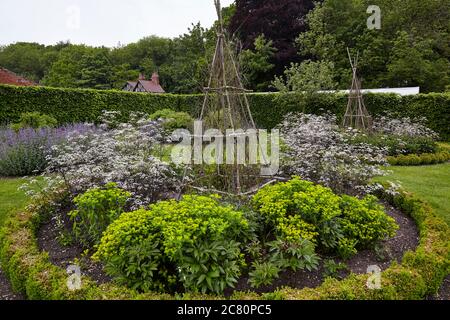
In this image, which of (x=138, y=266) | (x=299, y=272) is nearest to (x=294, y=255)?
(x=299, y=272)

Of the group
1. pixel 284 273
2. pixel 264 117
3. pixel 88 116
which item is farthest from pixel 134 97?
pixel 284 273

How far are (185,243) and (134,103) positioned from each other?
13.6 metres

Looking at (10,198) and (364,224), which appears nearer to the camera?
(364,224)

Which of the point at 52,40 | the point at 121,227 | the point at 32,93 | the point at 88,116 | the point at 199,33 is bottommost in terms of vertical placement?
the point at 121,227

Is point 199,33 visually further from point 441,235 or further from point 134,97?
point 441,235

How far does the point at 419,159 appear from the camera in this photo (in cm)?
845

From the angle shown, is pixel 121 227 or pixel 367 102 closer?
pixel 121 227

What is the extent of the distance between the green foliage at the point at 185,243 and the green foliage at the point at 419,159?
6681 mm

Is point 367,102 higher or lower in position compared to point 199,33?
lower

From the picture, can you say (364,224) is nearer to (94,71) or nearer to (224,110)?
(224,110)

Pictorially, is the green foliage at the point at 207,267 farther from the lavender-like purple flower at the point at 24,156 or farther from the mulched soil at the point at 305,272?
the lavender-like purple flower at the point at 24,156

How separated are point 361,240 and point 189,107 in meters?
14.7

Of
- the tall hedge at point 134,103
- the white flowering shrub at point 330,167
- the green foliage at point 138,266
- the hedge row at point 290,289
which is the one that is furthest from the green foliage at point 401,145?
the green foliage at point 138,266
